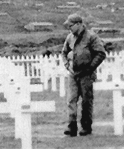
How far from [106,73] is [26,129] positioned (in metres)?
13.4

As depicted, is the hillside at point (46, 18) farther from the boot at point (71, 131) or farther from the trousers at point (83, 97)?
the boot at point (71, 131)

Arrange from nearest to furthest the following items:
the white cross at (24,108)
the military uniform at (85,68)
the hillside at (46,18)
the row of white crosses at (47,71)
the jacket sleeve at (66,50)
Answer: the white cross at (24,108)
the military uniform at (85,68)
the jacket sleeve at (66,50)
the row of white crosses at (47,71)
the hillside at (46,18)

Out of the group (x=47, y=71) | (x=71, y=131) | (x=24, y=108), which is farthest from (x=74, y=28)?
(x=47, y=71)

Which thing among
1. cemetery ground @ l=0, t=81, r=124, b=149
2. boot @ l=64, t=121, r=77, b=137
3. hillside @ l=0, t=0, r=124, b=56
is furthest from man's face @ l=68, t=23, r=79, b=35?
hillside @ l=0, t=0, r=124, b=56

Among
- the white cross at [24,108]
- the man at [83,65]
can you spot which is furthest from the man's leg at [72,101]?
the white cross at [24,108]

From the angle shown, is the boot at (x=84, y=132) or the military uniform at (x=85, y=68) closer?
the boot at (x=84, y=132)

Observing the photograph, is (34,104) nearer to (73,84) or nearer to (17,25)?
(73,84)

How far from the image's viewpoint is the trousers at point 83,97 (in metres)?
9.59

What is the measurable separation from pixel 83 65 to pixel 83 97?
1.46ft

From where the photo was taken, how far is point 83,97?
962 cm

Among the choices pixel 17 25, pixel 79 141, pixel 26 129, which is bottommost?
pixel 17 25

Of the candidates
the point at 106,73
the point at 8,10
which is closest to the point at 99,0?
the point at 8,10

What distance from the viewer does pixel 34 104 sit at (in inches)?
273

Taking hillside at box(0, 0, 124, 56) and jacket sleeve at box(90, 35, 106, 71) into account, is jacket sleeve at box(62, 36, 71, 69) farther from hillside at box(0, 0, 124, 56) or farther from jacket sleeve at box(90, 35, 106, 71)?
hillside at box(0, 0, 124, 56)
